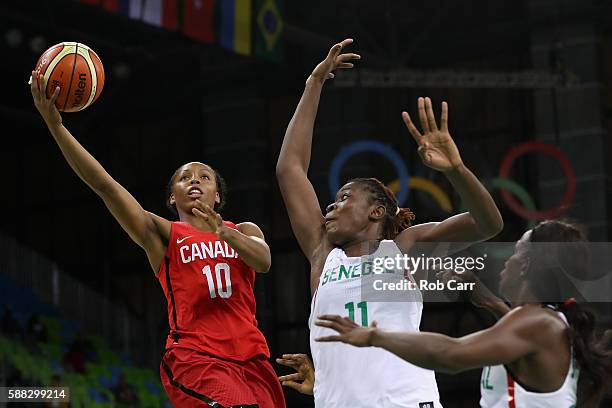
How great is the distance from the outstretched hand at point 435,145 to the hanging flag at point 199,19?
34.5ft

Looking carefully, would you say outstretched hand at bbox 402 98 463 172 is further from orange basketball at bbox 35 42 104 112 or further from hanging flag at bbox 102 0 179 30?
hanging flag at bbox 102 0 179 30

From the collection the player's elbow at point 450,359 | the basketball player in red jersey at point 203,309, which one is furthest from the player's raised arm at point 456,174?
the basketball player in red jersey at point 203,309

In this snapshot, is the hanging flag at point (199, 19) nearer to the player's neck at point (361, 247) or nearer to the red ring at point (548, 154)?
the red ring at point (548, 154)

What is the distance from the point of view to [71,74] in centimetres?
593

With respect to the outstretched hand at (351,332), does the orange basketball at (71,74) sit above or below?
above

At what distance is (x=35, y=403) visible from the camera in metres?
14.8

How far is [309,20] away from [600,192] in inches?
232

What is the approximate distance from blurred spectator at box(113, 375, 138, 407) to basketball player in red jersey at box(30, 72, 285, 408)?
33.2 feet

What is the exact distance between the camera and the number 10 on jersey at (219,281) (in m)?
5.84

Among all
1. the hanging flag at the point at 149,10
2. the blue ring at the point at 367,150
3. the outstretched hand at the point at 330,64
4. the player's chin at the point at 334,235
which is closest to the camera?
the player's chin at the point at 334,235

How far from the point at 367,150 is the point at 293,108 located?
1994 mm

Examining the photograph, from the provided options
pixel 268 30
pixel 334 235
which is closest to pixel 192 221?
pixel 334 235

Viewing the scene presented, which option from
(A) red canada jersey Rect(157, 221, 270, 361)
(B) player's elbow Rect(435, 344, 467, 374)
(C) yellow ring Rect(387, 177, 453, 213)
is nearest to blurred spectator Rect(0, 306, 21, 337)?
(C) yellow ring Rect(387, 177, 453, 213)

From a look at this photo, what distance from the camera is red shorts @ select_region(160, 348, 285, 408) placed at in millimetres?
5641
